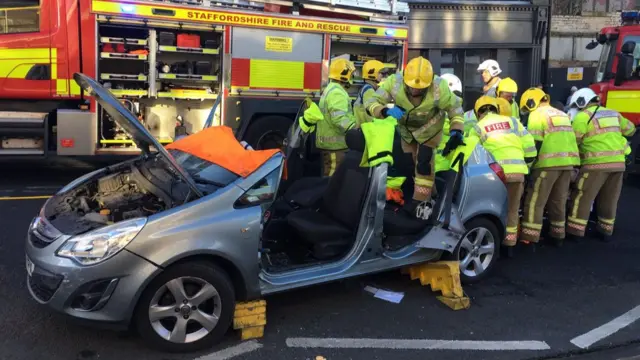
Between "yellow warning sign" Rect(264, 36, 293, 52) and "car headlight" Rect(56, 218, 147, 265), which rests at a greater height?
"yellow warning sign" Rect(264, 36, 293, 52)

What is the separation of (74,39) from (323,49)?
350cm

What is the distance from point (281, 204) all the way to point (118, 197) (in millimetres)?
1335

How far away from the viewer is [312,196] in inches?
193

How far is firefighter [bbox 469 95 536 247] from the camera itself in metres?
5.70

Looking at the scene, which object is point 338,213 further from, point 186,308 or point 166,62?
point 166,62

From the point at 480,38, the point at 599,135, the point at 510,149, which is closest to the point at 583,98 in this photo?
the point at 599,135

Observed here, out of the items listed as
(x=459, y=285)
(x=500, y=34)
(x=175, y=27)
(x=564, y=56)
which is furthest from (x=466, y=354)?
(x=564, y=56)

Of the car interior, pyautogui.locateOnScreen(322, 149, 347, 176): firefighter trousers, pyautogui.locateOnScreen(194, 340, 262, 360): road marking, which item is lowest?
pyautogui.locateOnScreen(194, 340, 262, 360): road marking

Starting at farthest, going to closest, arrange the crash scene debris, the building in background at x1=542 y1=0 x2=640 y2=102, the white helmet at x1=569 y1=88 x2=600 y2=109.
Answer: the building in background at x1=542 y1=0 x2=640 y2=102 → the white helmet at x1=569 y1=88 x2=600 y2=109 → the crash scene debris

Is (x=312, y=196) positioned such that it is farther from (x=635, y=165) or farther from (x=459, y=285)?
(x=635, y=165)

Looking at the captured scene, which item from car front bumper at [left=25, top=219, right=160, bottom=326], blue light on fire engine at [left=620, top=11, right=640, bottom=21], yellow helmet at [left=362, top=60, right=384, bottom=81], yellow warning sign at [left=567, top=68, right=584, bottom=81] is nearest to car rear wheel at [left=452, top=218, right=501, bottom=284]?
car front bumper at [left=25, top=219, right=160, bottom=326]

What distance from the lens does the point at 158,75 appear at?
327 inches

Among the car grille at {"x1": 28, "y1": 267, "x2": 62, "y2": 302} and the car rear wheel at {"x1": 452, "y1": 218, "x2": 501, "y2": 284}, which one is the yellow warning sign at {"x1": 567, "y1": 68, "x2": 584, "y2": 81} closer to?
the car rear wheel at {"x1": 452, "y1": 218, "x2": 501, "y2": 284}

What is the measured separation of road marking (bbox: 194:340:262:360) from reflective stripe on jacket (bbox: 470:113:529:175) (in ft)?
9.79
